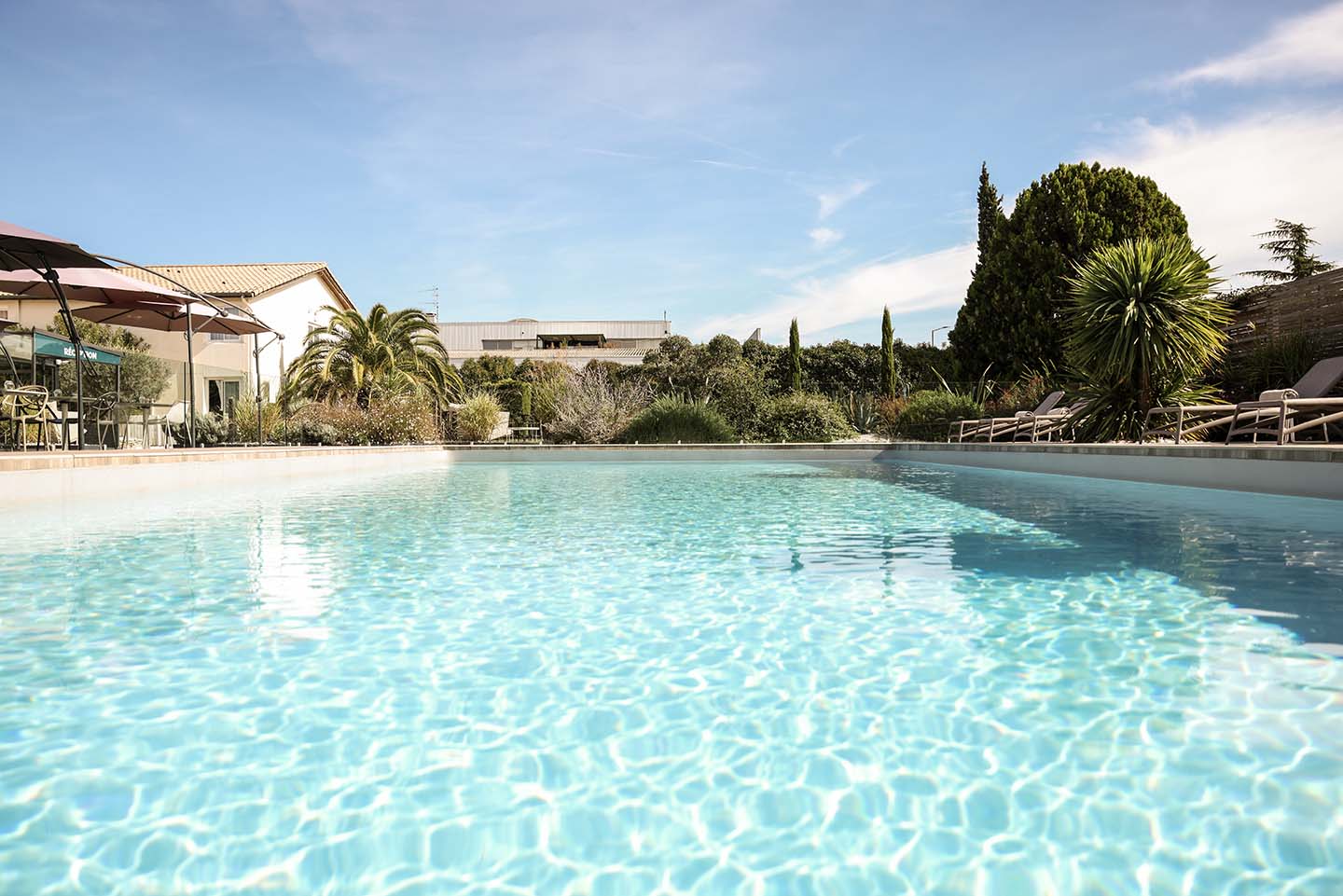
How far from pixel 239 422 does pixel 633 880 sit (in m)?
16.1

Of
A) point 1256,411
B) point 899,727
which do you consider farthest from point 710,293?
point 899,727

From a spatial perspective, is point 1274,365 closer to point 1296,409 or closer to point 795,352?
point 1296,409

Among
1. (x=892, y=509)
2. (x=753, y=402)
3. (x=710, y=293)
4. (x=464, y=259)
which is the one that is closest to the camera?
(x=892, y=509)

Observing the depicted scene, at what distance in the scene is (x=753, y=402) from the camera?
1786 cm

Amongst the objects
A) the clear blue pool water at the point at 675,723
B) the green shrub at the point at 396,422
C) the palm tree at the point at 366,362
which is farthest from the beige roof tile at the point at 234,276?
the clear blue pool water at the point at 675,723

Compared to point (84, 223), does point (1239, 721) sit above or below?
below

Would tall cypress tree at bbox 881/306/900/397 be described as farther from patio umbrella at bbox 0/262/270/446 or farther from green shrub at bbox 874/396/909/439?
patio umbrella at bbox 0/262/270/446

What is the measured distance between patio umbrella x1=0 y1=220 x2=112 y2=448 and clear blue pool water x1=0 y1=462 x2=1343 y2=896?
155 inches

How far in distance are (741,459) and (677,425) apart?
223 cm

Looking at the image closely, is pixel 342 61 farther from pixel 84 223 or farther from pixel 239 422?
pixel 84 223

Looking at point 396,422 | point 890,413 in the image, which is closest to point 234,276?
point 396,422

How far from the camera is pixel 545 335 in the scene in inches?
2164

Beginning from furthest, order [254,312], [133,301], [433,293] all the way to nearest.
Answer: [433,293] < [254,312] < [133,301]

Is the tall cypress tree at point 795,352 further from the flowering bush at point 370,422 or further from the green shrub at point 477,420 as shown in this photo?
the flowering bush at point 370,422
